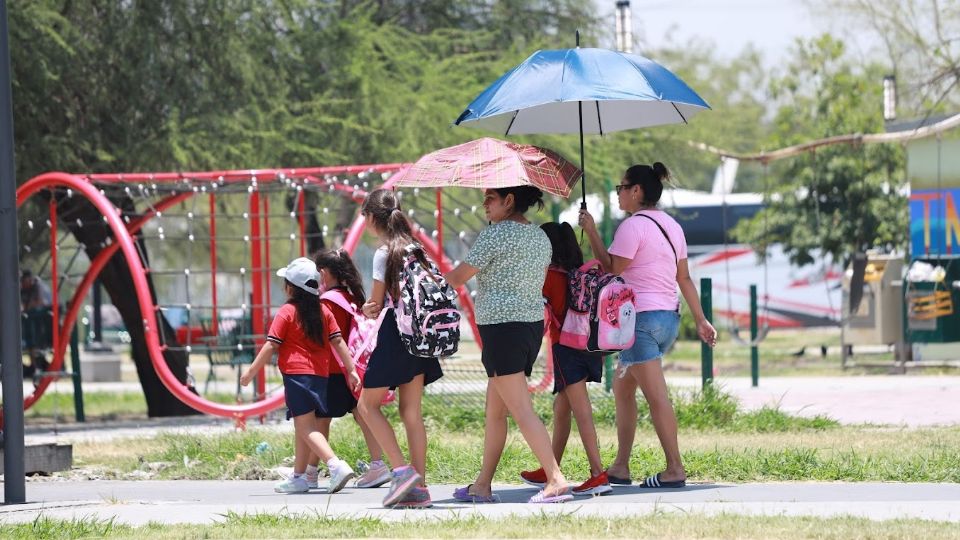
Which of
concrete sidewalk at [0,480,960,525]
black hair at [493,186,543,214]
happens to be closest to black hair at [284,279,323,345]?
concrete sidewalk at [0,480,960,525]

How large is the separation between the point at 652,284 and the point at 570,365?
2.10ft

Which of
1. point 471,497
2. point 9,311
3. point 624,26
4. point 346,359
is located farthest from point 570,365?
point 624,26

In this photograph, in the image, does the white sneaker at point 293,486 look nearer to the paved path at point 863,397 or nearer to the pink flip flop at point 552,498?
the pink flip flop at point 552,498

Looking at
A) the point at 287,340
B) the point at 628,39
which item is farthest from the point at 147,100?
the point at 287,340

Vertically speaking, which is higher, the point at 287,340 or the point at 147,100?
the point at 147,100

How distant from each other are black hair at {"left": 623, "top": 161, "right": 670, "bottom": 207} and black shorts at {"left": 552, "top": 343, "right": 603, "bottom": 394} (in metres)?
0.92

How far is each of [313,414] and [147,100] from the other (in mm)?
7989

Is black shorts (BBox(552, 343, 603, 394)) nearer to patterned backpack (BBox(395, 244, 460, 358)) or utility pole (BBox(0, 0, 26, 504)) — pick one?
patterned backpack (BBox(395, 244, 460, 358))

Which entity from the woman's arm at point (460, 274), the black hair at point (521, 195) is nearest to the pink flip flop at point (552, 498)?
the woman's arm at point (460, 274)

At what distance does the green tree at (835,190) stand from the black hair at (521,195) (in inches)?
717

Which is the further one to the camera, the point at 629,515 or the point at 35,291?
the point at 35,291

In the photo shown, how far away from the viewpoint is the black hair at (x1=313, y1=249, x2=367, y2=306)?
9.67 m

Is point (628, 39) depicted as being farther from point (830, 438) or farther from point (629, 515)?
point (629, 515)

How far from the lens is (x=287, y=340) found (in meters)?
9.55
